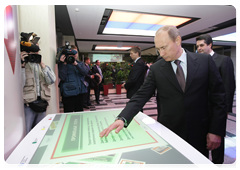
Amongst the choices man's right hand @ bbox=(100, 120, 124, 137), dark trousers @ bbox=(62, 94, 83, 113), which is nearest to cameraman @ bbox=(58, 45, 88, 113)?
dark trousers @ bbox=(62, 94, 83, 113)

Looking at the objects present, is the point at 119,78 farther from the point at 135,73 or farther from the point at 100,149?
the point at 100,149

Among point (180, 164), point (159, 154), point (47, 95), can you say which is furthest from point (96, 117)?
point (47, 95)

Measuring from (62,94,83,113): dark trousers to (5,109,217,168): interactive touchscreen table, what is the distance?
1491mm

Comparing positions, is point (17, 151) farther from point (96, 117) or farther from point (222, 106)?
point (222, 106)

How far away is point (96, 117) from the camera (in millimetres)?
1204

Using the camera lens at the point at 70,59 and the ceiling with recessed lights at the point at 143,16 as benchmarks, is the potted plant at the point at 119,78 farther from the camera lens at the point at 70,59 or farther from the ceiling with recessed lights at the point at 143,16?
the camera lens at the point at 70,59

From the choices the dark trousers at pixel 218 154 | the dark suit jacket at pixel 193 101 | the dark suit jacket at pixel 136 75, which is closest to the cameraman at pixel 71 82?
the dark suit jacket at pixel 136 75

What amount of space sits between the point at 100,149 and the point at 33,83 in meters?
1.27

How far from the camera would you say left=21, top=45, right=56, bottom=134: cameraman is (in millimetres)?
1565

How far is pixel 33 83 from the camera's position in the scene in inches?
63.3

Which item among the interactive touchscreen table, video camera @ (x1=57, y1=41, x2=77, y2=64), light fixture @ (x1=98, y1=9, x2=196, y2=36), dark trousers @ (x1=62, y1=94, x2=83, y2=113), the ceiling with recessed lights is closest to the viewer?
the interactive touchscreen table

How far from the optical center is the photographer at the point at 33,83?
4.98 feet

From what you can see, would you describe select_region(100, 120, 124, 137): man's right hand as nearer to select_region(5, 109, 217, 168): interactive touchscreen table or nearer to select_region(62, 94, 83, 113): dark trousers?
select_region(5, 109, 217, 168): interactive touchscreen table

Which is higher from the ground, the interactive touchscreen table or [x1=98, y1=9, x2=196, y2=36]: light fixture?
[x1=98, y1=9, x2=196, y2=36]: light fixture
